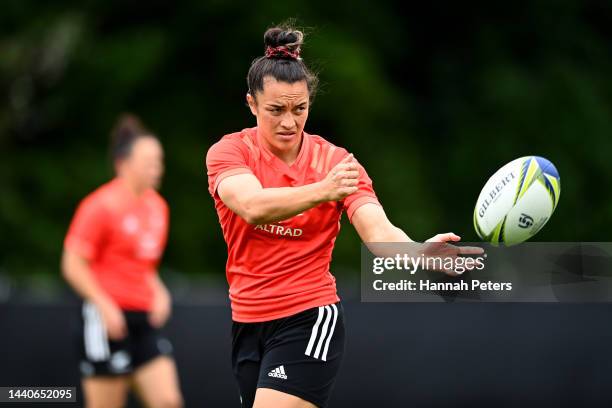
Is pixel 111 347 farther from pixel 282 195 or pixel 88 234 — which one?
pixel 282 195

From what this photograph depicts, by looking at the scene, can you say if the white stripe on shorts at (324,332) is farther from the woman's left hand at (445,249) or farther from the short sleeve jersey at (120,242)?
the short sleeve jersey at (120,242)

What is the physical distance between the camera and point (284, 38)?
15.3 ft

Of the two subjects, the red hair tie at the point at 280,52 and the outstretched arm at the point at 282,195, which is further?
the red hair tie at the point at 280,52

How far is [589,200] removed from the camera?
14.5m

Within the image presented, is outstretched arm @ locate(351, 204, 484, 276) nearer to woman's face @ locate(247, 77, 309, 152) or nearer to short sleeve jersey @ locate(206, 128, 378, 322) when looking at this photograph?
short sleeve jersey @ locate(206, 128, 378, 322)

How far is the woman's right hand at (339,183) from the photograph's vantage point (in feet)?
13.9

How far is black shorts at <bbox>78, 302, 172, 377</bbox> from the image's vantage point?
7.08 m

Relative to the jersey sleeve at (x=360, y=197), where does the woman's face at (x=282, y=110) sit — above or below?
above

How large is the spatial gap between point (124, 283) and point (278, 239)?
298 cm

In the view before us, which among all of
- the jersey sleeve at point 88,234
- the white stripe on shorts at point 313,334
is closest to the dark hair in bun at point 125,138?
the jersey sleeve at point 88,234

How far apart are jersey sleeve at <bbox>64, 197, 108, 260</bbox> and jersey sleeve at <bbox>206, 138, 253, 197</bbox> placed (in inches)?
105

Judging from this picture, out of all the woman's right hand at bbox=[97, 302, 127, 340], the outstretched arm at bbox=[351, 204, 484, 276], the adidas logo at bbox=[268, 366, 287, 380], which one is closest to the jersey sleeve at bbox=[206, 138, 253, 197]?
the outstretched arm at bbox=[351, 204, 484, 276]

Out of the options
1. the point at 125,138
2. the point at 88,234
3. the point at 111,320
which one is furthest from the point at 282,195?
the point at 125,138

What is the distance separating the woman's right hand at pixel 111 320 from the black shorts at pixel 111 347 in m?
0.06
